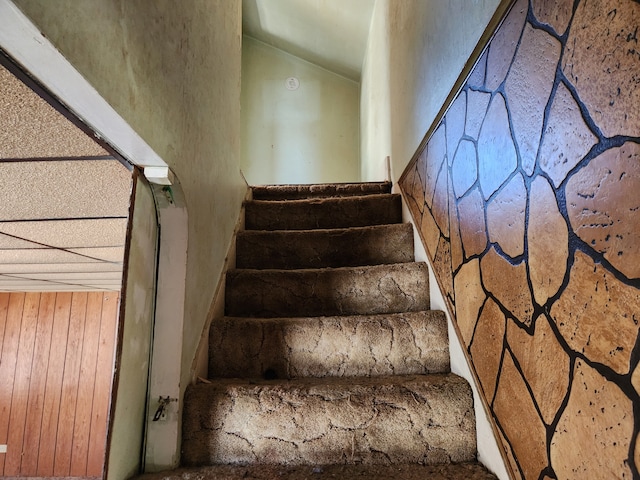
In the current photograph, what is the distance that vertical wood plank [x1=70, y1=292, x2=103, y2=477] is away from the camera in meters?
4.10

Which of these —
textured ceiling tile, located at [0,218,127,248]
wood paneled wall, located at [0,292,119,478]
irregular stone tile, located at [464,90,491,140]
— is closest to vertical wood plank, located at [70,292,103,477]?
wood paneled wall, located at [0,292,119,478]

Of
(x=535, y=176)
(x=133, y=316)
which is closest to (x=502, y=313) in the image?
(x=535, y=176)

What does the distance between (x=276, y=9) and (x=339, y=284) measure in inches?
121

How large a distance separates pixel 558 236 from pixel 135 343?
93 cm

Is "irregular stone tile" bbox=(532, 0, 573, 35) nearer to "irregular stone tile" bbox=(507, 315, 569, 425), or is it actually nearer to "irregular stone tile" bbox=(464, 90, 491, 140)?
"irregular stone tile" bbox=(464, 90, 491, 140)

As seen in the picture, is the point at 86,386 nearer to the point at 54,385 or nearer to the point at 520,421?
the point at 54,385

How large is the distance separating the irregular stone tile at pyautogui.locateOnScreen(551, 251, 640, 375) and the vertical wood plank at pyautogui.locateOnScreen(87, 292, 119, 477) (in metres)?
4.42

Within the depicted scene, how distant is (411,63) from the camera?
165 cm

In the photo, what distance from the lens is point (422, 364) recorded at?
1.15 meters

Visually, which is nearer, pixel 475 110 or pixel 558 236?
pixel 558 236

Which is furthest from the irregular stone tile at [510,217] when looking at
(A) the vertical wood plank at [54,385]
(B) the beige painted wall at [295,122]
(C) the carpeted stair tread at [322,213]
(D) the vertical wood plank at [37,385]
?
(D) the vertical wood plank at [37,385]

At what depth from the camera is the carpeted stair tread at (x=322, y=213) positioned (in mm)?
1904

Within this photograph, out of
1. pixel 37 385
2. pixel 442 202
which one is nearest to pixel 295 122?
pixel 442 202

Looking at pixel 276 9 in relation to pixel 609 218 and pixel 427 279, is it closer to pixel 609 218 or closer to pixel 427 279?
pixel 427 279
